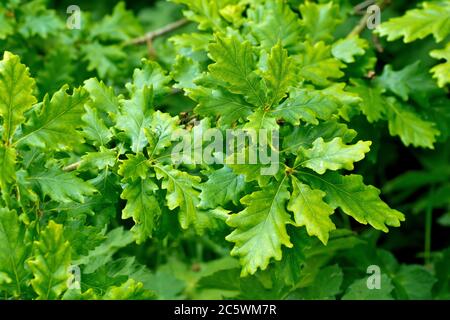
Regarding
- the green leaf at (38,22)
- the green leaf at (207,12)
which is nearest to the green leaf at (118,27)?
the green leaf at (38,22)

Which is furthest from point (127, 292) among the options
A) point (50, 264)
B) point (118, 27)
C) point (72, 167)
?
point (118, 27)

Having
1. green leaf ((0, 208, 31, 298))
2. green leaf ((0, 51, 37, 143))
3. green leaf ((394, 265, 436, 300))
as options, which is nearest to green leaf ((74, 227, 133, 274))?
green leaf ((0, 208, 31, 298))

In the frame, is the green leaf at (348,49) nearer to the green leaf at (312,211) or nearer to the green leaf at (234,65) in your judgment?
the green leaf at (234,65)

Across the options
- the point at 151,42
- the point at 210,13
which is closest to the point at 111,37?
the point at 151,42

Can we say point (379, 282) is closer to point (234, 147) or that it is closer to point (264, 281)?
point (264, 281)

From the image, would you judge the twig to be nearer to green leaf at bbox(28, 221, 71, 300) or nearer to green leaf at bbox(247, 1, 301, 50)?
green leaf at bbox(28, 221, 71, 300)
